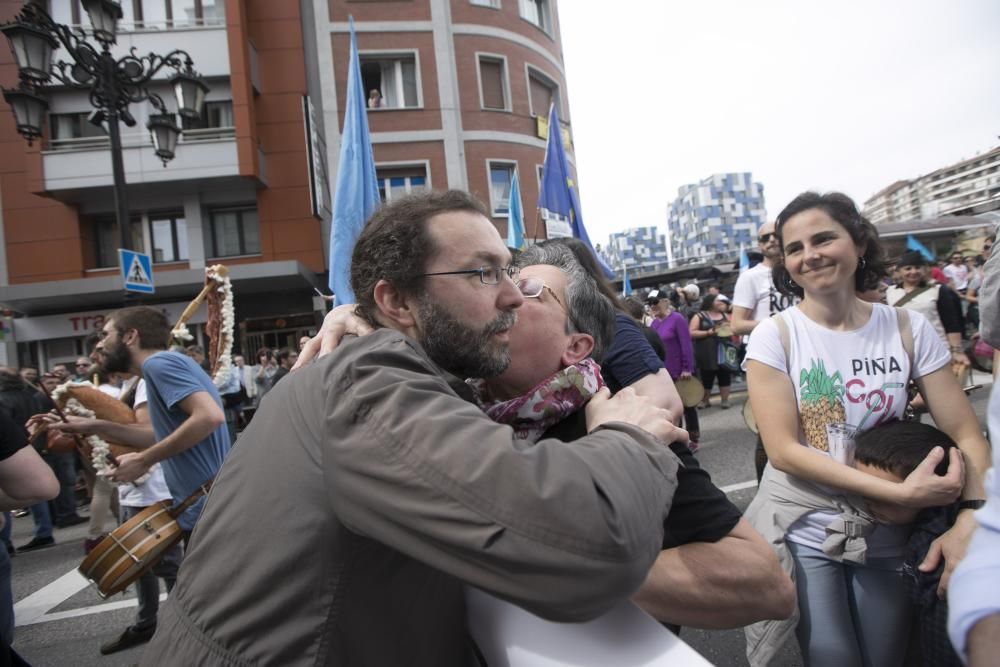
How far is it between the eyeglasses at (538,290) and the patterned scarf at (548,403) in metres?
0.32

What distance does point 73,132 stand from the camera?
16.7 metres

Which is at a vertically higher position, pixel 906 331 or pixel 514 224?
pixel 514 224

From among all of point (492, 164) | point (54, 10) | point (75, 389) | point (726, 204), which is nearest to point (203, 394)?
point (75, 389)

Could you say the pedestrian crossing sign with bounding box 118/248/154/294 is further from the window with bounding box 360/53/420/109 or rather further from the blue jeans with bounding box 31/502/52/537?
the window with bounding box 360/53/420/109

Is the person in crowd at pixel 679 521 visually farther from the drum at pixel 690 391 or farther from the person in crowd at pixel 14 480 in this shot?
the drum at pixel 690 391

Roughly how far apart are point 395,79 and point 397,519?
795 inches

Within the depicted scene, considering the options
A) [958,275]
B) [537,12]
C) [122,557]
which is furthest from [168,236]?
[958,275]

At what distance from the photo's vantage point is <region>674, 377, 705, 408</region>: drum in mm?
6215

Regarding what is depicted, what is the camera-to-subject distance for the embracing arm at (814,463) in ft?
5.52

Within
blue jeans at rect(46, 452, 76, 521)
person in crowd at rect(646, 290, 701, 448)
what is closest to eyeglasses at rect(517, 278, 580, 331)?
person in crowd at rect(646, 290, 701, 448)

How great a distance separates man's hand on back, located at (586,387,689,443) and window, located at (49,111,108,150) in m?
19.6

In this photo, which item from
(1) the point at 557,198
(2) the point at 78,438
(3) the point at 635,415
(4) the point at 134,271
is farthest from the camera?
(1) the point at 557,198

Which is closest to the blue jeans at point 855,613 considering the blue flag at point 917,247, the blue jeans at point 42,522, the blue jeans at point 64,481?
the blue flag at point 917,247

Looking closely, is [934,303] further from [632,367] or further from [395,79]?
[395,79]
